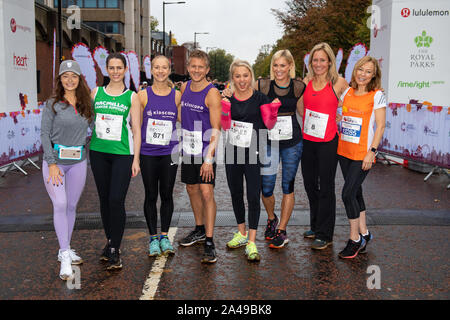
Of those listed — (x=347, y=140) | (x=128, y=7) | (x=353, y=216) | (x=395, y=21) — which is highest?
(x=128, y=7)

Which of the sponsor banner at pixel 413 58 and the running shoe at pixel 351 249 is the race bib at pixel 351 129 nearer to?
the running shoe at pixel 351 249

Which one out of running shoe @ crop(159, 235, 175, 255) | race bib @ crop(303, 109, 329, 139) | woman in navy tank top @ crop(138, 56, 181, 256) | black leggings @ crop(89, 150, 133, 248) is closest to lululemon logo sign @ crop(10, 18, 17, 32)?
woman in navy tank top @ crop(138, 56, 181, 256)

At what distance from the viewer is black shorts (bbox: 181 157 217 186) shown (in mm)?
4766

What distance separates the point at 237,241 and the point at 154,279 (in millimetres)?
1194

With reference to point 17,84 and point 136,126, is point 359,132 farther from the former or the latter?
point 17,84

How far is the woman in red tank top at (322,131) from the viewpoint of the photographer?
4848 millimetres

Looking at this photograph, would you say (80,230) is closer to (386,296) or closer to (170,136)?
(170,136)

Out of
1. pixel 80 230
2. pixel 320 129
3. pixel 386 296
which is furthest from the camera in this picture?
pixel 80 230

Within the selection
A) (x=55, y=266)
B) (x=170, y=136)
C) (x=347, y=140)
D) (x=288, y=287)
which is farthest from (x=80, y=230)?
(x=347, y=140)

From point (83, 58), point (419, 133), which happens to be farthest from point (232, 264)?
point (83, 58)

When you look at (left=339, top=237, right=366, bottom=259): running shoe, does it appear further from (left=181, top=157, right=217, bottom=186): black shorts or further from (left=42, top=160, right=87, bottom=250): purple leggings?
(left=42, top=160, right=87, bottom=250): purple leggings
